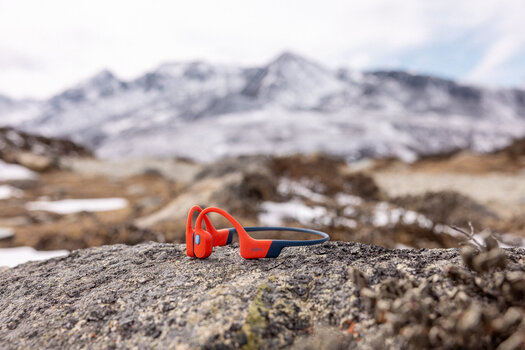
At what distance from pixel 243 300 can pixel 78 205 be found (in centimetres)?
1539

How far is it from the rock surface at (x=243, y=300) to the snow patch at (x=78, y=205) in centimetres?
1276

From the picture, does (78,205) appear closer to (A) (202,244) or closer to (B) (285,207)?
(B) (285,207)

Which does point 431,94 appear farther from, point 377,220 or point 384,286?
point 384,286

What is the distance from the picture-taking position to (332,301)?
4.86ft

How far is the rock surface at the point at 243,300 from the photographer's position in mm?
1275

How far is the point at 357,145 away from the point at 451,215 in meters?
46.3

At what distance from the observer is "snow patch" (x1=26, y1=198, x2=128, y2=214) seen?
13.3 m

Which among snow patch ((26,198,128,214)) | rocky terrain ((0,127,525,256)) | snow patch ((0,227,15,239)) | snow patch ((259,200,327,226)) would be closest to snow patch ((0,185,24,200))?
rocky terrain ((0,127,525,256))

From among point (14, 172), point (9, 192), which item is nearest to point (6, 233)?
point (9, 192)

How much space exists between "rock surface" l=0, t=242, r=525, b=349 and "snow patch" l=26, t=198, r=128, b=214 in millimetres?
12758

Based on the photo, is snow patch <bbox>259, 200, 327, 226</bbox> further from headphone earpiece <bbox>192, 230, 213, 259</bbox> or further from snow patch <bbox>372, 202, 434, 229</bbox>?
headphone earpiece <bbox>192, 230, 213, 259</bbox>

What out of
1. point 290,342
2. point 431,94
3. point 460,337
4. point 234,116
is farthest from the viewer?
point 431,94

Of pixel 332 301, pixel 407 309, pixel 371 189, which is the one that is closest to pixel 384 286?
pixel 407 309

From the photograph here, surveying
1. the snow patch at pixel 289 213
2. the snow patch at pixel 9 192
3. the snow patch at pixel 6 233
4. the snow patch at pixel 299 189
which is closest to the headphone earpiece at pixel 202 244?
the snow patch at pixel 289 213
